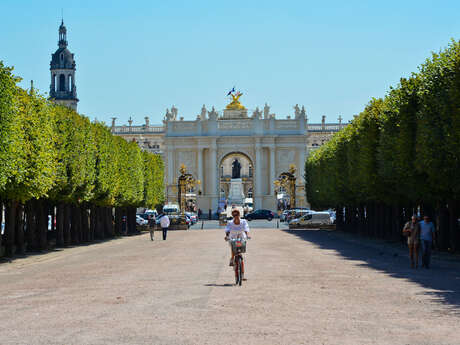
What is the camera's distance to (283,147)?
139 meters

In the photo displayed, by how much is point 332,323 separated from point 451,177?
2289 centimetres

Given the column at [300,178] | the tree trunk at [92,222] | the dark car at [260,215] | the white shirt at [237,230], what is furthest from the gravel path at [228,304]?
the column at [300,178]

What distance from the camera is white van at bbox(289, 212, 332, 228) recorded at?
78.6 m

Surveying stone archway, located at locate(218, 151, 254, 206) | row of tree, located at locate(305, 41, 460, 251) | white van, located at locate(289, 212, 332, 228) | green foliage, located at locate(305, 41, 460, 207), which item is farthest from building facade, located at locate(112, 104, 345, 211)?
green foliage, located at locate(305, 41, 460, 207)

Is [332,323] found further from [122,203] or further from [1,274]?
[122,203]

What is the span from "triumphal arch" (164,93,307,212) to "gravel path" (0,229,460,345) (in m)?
106

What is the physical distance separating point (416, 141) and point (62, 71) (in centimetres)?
12408

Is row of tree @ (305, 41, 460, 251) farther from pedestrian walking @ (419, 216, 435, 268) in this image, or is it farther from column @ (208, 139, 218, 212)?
column @ (208, 139, 218, 212)

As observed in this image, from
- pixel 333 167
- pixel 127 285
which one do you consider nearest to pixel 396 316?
pixel 127 285

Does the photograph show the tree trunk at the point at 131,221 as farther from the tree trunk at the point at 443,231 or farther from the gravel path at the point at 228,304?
the gravel path at the point at 228,304

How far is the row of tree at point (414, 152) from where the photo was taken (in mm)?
34844

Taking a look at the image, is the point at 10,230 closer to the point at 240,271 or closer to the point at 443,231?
the point at 240,271

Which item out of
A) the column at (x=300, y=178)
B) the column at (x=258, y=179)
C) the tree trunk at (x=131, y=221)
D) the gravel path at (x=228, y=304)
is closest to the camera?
the gravel path at (x=228, y=304)

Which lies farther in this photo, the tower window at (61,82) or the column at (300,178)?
the tower window at (61,82)
